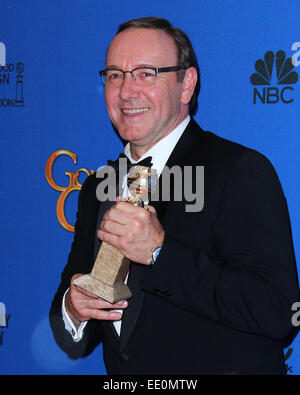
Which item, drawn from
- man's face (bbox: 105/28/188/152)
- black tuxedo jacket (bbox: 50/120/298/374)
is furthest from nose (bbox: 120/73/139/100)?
black tuxedo jacket (bbox: 50/120/298/374)

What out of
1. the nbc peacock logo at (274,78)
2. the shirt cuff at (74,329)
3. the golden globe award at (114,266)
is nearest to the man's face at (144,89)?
the golden globe award at (114,266)

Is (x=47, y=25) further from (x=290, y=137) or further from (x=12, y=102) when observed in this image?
(x=290, y=137)

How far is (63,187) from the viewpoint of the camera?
2512 millimetres

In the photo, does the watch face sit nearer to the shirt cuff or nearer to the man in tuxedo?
the man in tuxedo

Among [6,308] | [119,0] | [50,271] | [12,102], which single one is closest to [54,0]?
[119,0]

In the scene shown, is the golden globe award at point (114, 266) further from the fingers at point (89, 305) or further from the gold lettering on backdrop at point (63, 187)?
the gold lettering on backdrop at point (63, 187)

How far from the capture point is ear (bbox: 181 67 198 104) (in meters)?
1.74

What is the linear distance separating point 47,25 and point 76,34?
191 mm

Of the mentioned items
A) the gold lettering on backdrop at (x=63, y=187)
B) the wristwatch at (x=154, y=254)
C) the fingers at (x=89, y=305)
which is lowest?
the fingers at (x=89, y=305)

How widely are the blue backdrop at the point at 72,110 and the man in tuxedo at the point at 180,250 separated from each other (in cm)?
38

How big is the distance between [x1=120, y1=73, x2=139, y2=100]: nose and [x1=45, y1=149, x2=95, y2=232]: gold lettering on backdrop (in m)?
0.84

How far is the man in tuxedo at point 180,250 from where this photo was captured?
1354 millimetres

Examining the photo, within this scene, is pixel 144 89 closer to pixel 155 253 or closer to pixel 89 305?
pixel 155 253

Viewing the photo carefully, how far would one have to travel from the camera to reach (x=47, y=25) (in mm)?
2498
